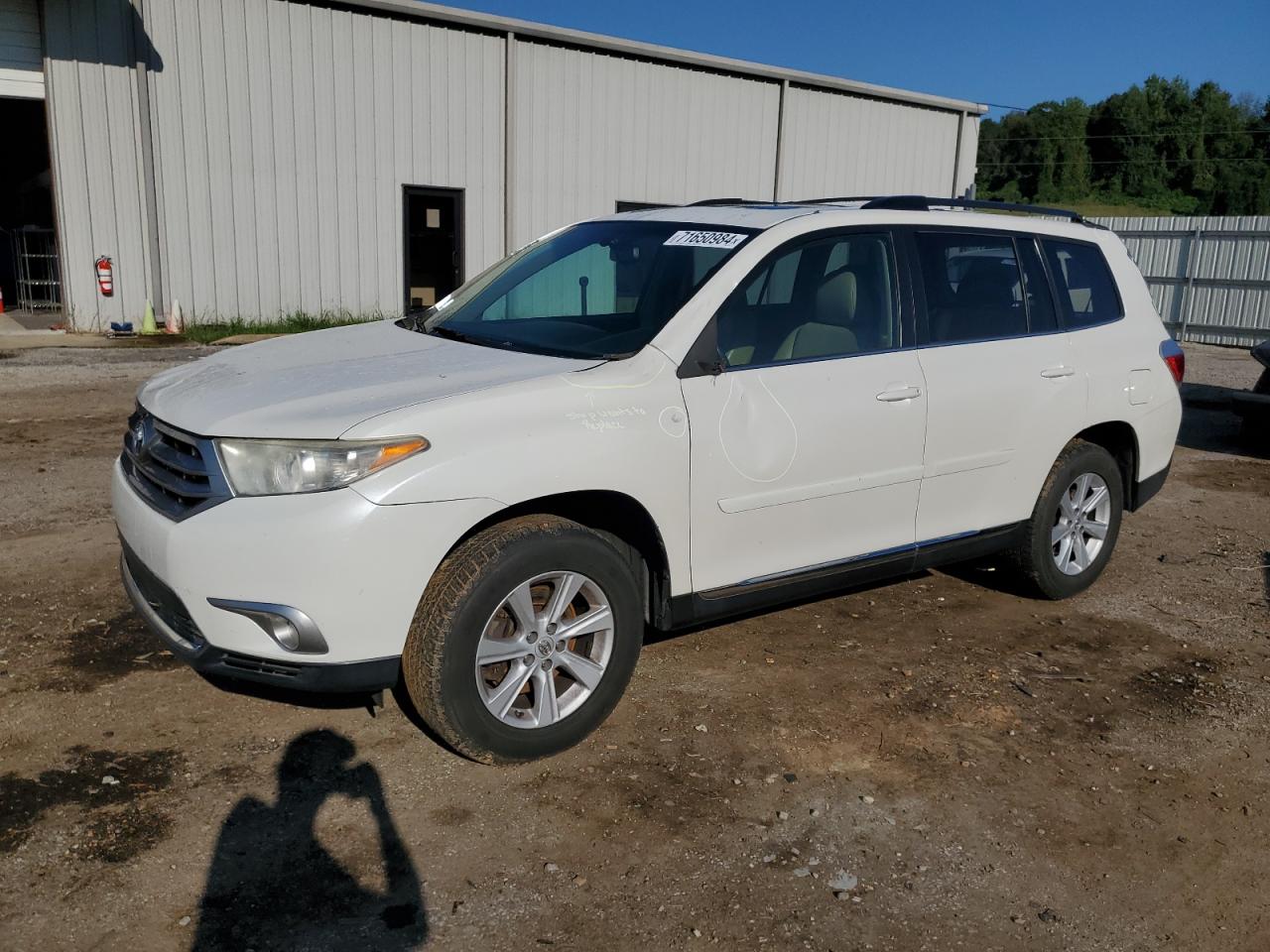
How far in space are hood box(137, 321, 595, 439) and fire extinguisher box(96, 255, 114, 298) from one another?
37.9 feet

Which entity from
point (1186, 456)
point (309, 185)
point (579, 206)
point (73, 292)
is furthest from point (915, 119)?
point (73, 292)

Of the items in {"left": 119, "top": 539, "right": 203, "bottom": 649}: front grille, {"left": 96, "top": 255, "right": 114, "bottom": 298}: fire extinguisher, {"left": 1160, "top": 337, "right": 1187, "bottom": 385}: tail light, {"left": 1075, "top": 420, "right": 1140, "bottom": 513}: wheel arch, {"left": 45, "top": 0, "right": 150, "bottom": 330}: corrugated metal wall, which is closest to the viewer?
{"left": 119, "top": 539, "right": 203, "bottom": 649}: front grille

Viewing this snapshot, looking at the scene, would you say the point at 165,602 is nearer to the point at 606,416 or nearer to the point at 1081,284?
the point at 606,416

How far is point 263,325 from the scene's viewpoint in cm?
1562

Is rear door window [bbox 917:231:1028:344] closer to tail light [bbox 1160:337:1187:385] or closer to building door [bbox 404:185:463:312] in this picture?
tail light [bbox 1160:337:1187:385]

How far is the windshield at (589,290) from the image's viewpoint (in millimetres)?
4004

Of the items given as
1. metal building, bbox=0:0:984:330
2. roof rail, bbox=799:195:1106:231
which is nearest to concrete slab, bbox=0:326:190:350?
metal building, bbox=0:0:984:330

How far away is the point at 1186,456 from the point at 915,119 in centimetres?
1440

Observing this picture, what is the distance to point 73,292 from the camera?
47.1 feet

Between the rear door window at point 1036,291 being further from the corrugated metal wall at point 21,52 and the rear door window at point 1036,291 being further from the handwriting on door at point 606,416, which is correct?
the corrugated metal wall at point 21,52

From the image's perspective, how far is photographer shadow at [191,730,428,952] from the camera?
2730 millimetres

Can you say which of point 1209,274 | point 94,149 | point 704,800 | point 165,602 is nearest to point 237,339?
point 94,149

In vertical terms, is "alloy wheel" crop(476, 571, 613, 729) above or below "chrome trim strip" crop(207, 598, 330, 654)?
below

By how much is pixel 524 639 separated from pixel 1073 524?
3.13 metres
